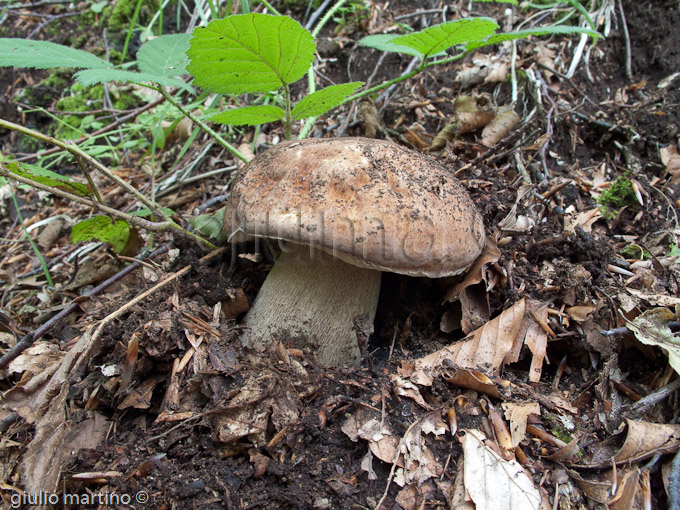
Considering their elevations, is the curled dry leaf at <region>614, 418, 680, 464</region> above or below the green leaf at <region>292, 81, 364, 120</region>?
below

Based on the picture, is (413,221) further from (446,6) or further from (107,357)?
(446,6)

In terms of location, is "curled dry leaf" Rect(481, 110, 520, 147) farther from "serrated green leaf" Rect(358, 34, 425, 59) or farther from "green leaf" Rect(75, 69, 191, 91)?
"green leaf" Rect(75, 69, 191, 91)

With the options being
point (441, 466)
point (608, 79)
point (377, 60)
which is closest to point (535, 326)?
point (441, 466)

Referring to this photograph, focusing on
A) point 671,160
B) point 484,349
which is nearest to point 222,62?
point 484,349

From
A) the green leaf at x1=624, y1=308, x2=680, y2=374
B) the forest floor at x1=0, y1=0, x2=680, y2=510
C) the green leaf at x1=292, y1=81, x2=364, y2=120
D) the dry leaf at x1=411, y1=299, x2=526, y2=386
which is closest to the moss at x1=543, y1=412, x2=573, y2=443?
the forest floor at x1=0, y1=0, x2=680, y2=510

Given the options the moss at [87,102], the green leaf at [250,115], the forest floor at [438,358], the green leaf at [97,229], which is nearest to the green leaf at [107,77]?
the green leaf at [250,115]

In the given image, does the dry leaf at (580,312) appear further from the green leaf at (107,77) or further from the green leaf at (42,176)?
the green leaf at (42,176)

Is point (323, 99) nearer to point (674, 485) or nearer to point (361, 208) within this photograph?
point (361, 208)
